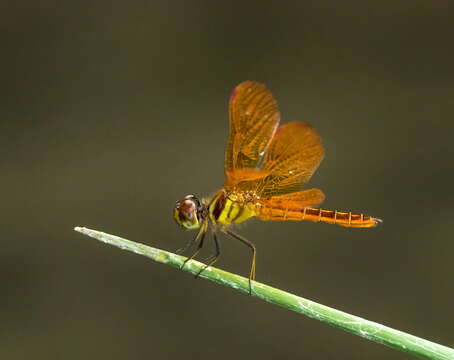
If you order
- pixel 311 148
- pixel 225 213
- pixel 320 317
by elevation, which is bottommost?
pixel 320 317

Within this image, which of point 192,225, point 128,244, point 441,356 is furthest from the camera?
point 192,225

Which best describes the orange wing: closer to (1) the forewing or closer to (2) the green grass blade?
(1) the forewing

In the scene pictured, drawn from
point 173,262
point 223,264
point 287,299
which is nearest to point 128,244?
point 173,262

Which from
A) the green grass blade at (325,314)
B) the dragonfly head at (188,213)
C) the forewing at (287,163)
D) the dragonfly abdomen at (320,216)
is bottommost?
the green grass blade at (325,314)

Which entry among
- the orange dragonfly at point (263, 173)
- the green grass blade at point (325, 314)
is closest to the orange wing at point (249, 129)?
the orange dragonfly at point (263, 173)

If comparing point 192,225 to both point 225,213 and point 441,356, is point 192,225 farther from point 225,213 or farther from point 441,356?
point 441,356

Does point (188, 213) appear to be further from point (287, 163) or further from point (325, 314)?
→ point (325, 314)

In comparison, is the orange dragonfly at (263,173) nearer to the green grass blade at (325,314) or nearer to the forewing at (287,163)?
the forewing at (287,163)
